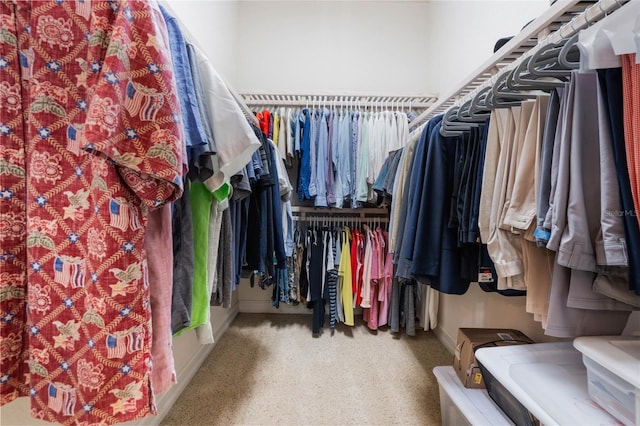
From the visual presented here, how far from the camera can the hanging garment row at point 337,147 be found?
1.92 meters

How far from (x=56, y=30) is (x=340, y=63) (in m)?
2.26

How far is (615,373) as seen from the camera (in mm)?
462

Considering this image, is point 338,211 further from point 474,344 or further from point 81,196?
point 81,196

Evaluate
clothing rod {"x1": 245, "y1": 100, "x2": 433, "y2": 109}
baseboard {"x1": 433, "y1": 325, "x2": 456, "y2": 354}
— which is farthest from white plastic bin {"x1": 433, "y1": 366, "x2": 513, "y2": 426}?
clothing rod {"x1": 245, "y1": 100, "x2": 433, "y2": 109}

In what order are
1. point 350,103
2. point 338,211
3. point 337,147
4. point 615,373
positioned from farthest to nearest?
point 338,211 < point 350,103 < point 337,147 < point 615,373

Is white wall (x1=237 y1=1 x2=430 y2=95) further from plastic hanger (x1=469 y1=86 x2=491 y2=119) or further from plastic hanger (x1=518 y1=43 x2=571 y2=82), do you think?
plastic hanger (x1=518 y1=43 x2=571 y2=82)

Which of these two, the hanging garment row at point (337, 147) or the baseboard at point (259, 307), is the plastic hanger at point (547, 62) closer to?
the hanging garment row at point (337, 147)

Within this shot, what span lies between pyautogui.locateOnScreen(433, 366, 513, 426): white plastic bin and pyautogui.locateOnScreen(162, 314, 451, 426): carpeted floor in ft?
0.55

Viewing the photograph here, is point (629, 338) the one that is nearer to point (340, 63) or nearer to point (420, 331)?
point (420, 331)

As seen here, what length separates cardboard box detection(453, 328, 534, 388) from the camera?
3.32 ft

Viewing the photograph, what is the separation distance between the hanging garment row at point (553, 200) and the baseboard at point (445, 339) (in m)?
1.05

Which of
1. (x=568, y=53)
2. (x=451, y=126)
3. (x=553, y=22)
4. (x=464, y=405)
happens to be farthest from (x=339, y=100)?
(x=464, y=405)

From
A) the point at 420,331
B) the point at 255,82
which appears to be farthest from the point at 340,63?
the point at 420,331

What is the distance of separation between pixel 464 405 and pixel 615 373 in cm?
61
